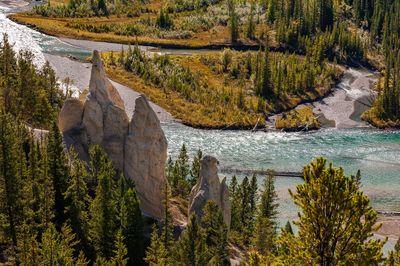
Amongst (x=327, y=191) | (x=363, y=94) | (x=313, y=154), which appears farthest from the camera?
(x=363, y=94)

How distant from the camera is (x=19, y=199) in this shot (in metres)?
55.5

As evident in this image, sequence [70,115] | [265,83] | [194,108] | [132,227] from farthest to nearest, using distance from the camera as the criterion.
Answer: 1. [265,83]
2. [194,108]
3. [70,115]
4. [132,227]

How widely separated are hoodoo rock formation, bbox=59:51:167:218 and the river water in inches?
1275

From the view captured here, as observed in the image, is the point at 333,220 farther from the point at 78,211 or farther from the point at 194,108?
the point at 194,108

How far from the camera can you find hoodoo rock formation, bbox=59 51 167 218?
68312mm

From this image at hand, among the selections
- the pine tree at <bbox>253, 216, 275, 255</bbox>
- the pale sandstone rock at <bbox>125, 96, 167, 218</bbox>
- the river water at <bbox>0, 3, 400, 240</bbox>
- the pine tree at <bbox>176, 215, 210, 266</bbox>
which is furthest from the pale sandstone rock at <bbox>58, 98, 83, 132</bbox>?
the river water at <bbox>0, 3, 400, 240</bbox>

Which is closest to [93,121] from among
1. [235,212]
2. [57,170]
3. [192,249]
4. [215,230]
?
[57,170]

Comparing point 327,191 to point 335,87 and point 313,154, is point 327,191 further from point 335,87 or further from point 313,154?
point 335,87

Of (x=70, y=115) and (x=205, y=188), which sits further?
(x=70, y=115)

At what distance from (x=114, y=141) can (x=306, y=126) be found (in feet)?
253

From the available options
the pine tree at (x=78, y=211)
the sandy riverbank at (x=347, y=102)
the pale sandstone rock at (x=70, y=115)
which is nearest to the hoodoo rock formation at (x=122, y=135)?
the pale sandstone rock at (x=70, y=115)

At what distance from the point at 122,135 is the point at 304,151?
6156 cm

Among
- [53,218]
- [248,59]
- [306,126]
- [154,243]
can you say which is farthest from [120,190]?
[248,59]

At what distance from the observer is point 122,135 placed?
7031cm
